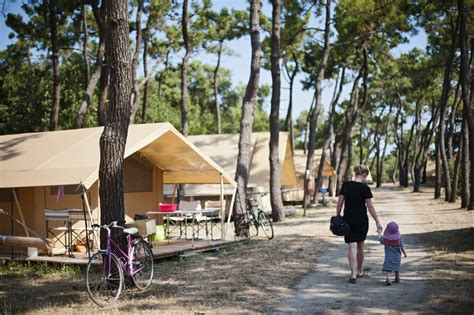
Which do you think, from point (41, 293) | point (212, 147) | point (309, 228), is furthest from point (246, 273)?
point (212, 147)

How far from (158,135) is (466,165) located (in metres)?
11.0

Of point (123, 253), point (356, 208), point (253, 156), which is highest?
point (253, 156)

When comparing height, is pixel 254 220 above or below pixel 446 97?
below

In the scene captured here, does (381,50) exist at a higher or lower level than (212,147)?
higher

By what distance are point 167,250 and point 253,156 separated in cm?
1113

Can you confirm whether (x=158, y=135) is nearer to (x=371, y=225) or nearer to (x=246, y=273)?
(x=246, y=273)

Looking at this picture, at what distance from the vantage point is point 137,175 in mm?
12383

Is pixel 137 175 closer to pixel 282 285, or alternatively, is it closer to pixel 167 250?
pixel 167 250

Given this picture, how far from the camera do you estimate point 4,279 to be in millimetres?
8250

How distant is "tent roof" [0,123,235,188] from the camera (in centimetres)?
885

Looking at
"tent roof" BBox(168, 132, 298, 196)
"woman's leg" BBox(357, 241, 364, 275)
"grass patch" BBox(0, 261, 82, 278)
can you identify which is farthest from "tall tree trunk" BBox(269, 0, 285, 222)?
"woman's leg" BBox(357, 241, 364, 275)

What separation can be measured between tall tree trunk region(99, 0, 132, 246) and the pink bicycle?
149mm

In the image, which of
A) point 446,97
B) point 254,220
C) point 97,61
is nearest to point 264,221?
point 254,220

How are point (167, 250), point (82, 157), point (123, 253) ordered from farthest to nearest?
point (167, 250) → point (82, 157) → point (123, 253)
